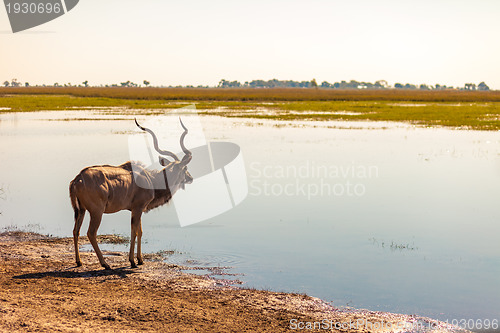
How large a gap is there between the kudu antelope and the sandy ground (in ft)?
2.11

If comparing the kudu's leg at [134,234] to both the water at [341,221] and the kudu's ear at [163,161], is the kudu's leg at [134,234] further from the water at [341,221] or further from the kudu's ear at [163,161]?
the kudu's ear at [163,161]

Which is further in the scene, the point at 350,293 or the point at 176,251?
the point at 176,251

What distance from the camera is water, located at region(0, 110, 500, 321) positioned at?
8.82 meters

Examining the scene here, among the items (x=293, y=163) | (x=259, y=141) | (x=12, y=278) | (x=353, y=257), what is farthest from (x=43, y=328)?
(x=259, y=141)

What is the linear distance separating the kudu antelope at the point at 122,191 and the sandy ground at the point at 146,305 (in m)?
0.64

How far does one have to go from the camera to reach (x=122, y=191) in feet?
30.5

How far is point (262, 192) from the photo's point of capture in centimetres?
1616

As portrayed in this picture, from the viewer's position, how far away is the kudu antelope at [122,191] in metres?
8.84

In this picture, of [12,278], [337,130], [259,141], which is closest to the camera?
[12,278]

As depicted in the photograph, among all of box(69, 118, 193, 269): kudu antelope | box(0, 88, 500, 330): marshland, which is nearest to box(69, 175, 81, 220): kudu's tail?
box(69, 118, 193, 269): kudu antelope

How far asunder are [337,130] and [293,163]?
14690 millimetres

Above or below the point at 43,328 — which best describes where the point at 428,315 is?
below

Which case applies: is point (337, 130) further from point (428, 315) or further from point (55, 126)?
point (428, 315)

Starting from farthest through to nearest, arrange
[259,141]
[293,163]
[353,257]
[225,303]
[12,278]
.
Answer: [259,141] < [293,163] < [353,257] < [12,278] < [225,303]
